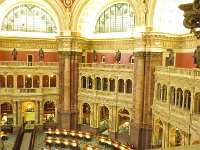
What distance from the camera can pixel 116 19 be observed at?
31500 millimetres

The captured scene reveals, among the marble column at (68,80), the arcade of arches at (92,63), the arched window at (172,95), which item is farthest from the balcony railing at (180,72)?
the marble column at (68,80)

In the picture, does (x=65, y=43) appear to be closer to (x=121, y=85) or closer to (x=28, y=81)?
(x=28, y=81)

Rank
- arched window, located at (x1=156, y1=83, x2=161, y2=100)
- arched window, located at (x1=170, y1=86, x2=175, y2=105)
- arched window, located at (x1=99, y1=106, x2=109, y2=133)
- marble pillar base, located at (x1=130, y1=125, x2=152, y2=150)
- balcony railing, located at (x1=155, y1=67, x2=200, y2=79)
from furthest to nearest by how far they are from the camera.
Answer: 1. arched window, located at (x1=99, y1=106, x2=109, y2=133)
2. marble pillar base, located at (x1=130, y1=125, x2=152, y2=150)
3. arched window, located at (x1=156, y1=83, x2=161, y2=100)
4. arched window, located at (x1=170, y1=86, x2=175, y2=105)
5. balcony railing, located at (x1=155, y1=67, x2=200, y2=79)

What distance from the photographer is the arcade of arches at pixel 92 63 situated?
80.0ft

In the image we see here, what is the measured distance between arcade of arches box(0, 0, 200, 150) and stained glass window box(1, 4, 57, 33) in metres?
0.12

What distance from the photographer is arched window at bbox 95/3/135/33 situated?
3048cm

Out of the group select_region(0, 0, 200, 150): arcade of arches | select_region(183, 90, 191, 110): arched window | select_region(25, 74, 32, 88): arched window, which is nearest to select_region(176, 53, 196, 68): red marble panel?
select_region(0, 0, 200, 150): arcade of arches

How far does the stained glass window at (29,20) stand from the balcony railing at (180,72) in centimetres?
1699

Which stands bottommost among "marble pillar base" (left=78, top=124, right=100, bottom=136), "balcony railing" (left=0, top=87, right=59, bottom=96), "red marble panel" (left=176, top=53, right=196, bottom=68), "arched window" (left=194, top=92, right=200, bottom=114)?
"marble pillar base" (left=78, top=124, right=100, bottom=136)

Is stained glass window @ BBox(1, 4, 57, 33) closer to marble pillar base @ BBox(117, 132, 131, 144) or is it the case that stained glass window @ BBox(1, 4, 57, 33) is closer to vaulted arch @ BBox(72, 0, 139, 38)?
vaulted arch @ BBox(72, 0, 139, 38)

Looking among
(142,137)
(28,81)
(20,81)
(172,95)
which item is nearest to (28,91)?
(28,81)

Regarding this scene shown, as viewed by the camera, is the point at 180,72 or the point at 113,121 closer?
the point at 180,72

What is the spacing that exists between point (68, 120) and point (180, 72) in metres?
16.4

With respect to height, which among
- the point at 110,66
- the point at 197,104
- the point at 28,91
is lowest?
the point at 28,91
